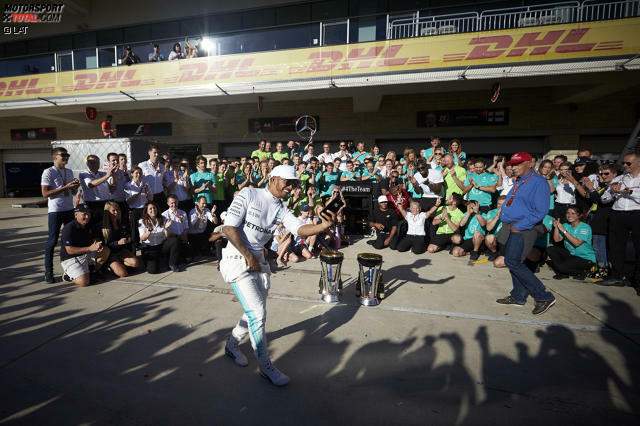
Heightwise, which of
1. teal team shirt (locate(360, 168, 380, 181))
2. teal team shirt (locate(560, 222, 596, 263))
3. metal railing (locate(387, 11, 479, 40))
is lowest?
teal team shirt (locate(560, 222, 596, 263))

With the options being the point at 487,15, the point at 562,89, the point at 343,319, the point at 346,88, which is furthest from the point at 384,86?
the point at 343,319

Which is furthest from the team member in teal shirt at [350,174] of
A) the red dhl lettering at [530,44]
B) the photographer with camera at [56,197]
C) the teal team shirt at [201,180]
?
the photographer with camera at [56,197]

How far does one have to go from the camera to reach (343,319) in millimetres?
3670

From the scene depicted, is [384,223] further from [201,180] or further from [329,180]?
[201,180]

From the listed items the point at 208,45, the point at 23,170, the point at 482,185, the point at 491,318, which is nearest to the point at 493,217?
the point at 482,185

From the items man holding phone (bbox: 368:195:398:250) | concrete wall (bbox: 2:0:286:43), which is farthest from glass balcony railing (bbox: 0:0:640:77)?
man holding phone (bbox: 368:195:398:250)

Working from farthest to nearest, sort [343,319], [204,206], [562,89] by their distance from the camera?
[562,89] → [204,206] → [343,319]

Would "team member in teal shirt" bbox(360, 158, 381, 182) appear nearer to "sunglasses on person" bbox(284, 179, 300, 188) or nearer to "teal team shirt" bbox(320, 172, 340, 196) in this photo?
"teal team shirt" bbox(320, 172, 340, 196)

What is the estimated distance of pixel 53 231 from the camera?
4883mm

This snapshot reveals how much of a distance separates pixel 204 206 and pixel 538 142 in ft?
47.6

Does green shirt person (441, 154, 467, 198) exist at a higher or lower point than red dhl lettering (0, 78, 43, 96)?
lower

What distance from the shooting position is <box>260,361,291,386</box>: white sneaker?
8.10ft

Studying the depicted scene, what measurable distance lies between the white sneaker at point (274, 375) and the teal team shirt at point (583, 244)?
5822mm

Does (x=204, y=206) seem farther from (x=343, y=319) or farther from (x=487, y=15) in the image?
(x=487, y=15)
